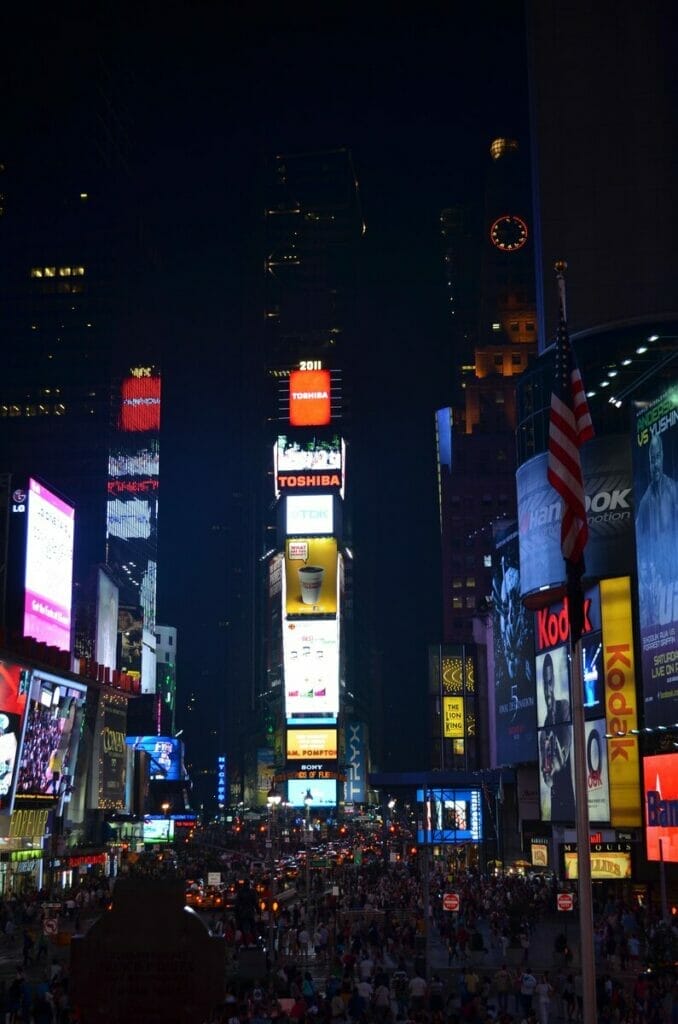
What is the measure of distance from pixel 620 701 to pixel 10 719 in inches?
1097

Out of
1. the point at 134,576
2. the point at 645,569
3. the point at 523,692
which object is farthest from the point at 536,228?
the point at 134,576

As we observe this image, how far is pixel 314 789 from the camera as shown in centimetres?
12656

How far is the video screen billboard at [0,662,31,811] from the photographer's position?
194 ft

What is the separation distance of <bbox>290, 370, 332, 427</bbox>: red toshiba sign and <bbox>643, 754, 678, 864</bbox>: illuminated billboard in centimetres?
10316

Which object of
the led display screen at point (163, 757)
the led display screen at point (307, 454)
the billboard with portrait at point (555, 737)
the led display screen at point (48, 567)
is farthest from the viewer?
the led display screen at point (307, 454)

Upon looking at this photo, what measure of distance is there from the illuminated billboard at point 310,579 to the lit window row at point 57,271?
3039 inches

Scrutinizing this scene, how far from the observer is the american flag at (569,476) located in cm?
1780

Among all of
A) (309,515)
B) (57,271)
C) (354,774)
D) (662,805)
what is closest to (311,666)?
(309,515)

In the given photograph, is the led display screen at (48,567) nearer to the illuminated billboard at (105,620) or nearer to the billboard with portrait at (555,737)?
the illuminated billboard at (105,620)

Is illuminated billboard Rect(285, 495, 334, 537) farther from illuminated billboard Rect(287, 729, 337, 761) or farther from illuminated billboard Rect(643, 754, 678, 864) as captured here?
illuminated billboard Rect(643, 754, 678, 864)

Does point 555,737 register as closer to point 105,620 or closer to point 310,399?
point 105,620

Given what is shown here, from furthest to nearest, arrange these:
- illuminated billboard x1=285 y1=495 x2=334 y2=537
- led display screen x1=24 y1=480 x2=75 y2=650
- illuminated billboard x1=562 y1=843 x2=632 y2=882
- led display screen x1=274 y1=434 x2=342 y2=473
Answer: led display screen x1=274 y1=434 x2=342 y2=473
illuminated billboard x1=285 y1=495 x2=334 y2=537
led display screen x1=24 y1=480 x2=75 y2=650
illuminated billboard x1=562 y1=843 x2=632 y2=882

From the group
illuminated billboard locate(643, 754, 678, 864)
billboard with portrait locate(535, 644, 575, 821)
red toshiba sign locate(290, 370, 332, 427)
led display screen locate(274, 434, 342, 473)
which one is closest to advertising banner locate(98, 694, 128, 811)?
billboard with portrait locate(535, 644, 575, 821)

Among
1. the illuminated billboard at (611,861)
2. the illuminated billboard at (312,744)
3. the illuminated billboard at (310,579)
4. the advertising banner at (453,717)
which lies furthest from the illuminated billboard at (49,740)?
the illuminated billboard at (310,579)
